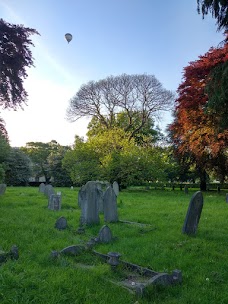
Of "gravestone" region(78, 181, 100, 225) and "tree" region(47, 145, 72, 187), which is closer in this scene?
"gravestone" region(78, 181, 100, 225)

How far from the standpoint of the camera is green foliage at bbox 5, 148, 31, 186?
39.3 meters

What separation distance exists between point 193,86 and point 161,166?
957 centimetres

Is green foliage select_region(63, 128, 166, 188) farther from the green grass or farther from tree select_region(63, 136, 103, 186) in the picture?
the green grass

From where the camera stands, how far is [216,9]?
5.22 m

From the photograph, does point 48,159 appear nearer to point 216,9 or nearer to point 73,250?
point 73,250

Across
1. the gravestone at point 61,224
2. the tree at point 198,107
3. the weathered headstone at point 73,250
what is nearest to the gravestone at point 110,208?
the gravestone at point 61,224

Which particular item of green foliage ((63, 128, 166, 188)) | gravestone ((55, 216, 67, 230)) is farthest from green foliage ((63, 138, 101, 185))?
gravestone ((55, 216, 67, 230))

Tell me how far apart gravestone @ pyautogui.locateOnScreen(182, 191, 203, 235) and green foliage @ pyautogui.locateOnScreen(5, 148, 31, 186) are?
3485 centimetres

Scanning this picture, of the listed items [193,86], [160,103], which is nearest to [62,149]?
[160,103]

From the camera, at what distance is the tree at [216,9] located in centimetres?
515

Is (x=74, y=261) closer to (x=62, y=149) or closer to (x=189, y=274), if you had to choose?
(x=189, y=274)

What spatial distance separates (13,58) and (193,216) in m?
8.76

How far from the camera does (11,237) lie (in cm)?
648

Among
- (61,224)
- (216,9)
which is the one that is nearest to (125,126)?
(61,224)
